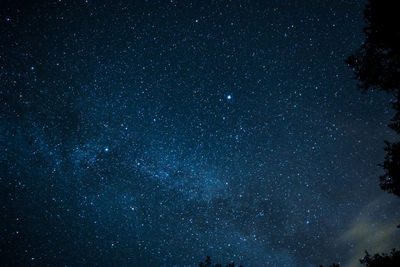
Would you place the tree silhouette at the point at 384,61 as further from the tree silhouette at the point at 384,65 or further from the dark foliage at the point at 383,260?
the dark foliage at the point at 383,260

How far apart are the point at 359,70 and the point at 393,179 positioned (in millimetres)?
2189

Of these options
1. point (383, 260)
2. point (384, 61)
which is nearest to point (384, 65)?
point (384, 61)

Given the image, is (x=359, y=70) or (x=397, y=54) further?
Answer: (x=359, y=70)

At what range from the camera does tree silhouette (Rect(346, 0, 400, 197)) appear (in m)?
3.65

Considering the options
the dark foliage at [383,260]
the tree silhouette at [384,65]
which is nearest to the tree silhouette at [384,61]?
the tree silhouette at [384,65]

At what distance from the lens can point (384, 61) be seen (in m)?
3.89

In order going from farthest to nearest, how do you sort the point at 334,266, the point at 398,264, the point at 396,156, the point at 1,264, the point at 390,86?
1. the point at 1,264
2. the point at 334,266
3. the point at 390,86
4. the point at 396,156
5. the point at 398,264

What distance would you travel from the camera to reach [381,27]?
12.8 ft

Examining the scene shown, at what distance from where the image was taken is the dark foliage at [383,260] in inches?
131

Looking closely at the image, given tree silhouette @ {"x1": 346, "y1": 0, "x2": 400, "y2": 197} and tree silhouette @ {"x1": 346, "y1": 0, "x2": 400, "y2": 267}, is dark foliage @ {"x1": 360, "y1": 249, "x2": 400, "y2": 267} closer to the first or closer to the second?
tree silhouette @ {"x1": 346, "y1": 0, "x2": 400, "y2": 267}

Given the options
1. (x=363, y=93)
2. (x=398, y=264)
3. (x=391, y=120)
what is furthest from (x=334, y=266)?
(x=363, y=93)

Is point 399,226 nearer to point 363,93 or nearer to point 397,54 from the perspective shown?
point 363,93

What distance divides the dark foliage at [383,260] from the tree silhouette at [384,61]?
3.36 ft

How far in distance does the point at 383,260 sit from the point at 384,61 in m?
3.57
